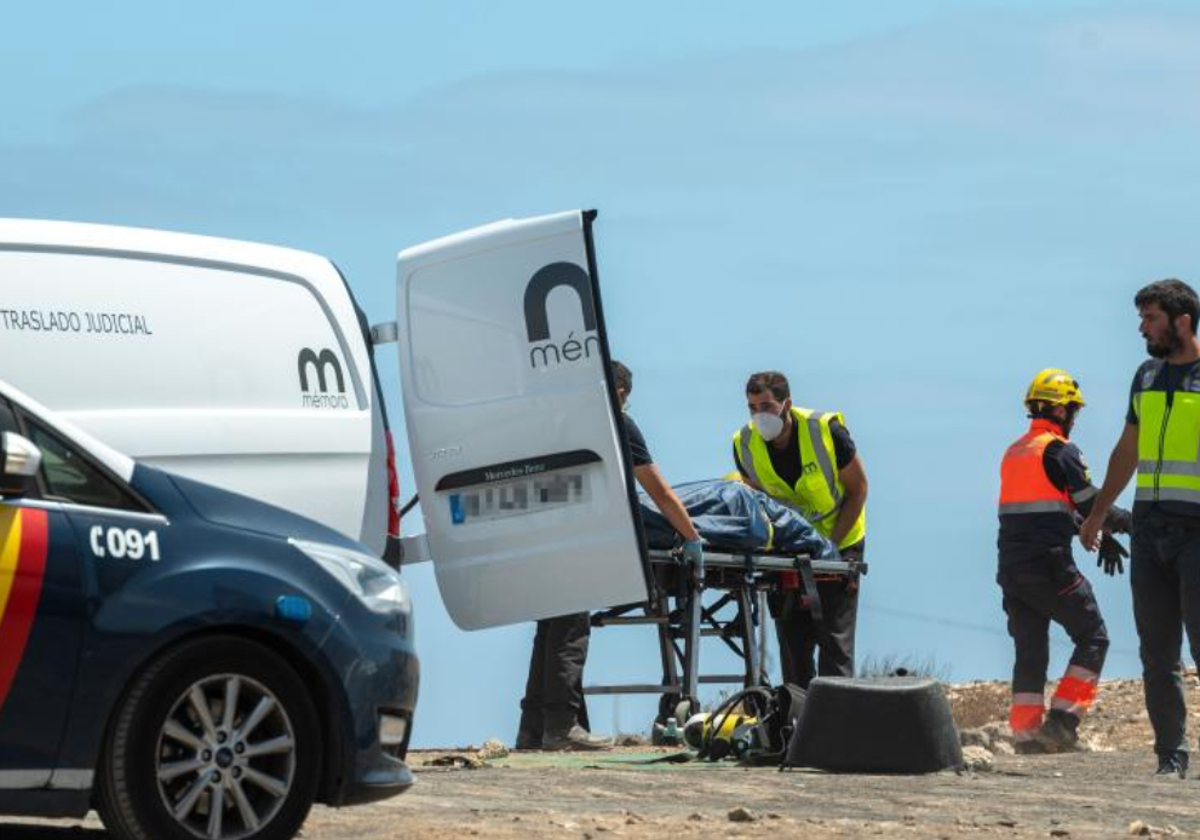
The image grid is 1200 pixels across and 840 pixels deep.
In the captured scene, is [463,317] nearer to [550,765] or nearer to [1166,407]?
[550,765]

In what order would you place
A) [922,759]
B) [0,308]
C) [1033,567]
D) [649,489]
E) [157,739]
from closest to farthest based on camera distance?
[157,739]
[0,308]
[922,759]
[649,489]
[1033,567]

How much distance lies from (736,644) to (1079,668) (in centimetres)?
191

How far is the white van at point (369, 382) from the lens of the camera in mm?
10844

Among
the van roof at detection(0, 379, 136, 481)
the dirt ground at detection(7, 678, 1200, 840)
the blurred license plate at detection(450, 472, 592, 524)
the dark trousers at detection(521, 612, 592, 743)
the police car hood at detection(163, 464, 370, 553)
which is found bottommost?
the dirt ground at detection(7, 678, 1200, 840)

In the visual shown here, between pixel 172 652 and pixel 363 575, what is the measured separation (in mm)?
717

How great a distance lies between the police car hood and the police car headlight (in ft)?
0.14

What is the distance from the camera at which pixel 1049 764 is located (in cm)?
1415

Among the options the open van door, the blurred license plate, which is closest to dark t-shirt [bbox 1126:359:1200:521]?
the open van door

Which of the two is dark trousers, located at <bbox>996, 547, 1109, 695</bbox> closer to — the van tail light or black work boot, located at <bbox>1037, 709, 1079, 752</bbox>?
black work boot, located at <bbox>1037, 709, 1079, 752</bbox>

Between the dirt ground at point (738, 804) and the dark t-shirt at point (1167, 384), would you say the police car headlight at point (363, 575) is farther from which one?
the dark t-shirt at point (1167, 384)

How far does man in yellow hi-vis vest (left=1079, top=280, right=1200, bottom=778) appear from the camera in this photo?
1255 centimetres

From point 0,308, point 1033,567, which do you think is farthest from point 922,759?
point 0,308

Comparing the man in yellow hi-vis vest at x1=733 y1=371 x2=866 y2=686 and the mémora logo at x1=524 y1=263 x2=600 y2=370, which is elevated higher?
the mémora logo at x1=524 y1=263 x2=600 y2=370

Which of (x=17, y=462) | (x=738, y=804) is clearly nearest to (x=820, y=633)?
(x=738, y=804)
